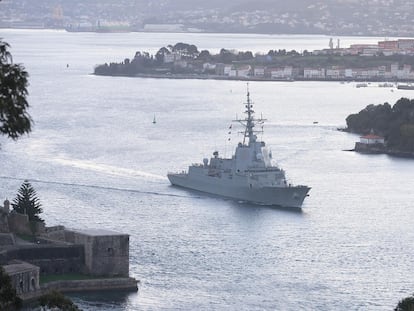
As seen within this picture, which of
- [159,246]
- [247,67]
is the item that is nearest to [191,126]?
[159,246]

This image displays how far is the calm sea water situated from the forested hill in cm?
73

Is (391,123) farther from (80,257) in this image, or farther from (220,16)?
(220,16)

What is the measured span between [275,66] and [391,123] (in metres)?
35.9

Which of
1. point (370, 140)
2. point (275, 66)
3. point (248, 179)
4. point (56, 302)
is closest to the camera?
point (56, 302)

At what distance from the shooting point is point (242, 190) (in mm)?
27953

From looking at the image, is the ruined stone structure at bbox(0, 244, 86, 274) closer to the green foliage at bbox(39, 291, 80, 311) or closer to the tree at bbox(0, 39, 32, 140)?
the green foliage at bbox(39, 291, 80, 311)

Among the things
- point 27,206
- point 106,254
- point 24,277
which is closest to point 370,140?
point 27,206

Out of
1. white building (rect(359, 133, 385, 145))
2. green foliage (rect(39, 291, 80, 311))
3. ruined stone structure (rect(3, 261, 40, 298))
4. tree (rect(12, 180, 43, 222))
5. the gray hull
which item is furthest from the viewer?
white building (rect(359, 133, 385, 145))

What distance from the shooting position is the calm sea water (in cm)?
1823

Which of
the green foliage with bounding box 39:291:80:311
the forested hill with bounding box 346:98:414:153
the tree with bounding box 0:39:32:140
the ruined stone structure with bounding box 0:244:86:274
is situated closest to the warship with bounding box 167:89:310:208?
the ruined stone structure with bounding box 0:244:86:274

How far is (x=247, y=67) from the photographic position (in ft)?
247

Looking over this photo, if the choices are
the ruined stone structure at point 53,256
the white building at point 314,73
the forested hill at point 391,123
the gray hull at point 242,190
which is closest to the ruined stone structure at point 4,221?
the ruined stone structure at point 53,256

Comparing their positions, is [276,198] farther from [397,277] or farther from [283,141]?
[283,141]

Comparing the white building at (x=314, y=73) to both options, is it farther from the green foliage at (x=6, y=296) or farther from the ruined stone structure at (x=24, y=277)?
the green foliage at (x=6, y=296)
